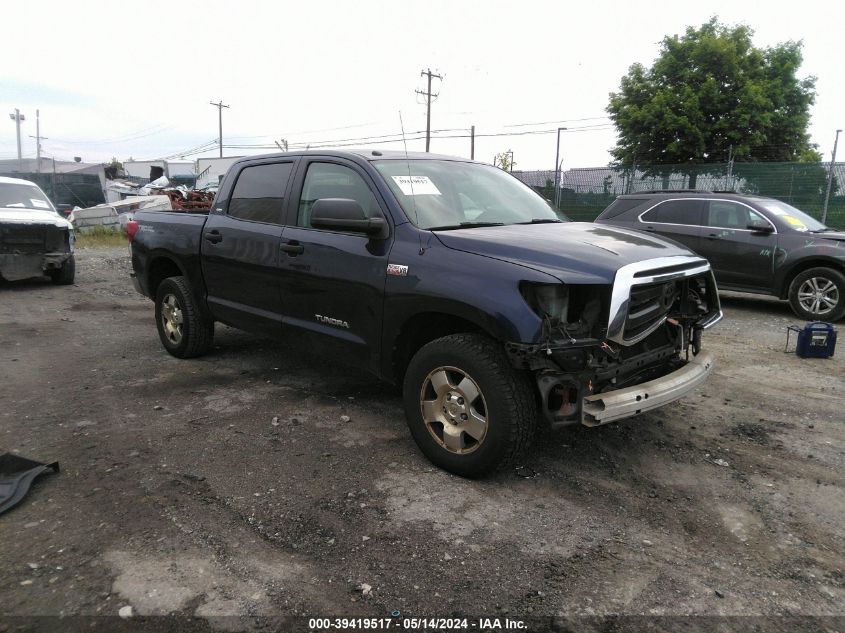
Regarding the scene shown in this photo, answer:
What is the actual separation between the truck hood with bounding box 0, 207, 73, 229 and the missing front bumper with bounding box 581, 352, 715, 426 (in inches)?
405

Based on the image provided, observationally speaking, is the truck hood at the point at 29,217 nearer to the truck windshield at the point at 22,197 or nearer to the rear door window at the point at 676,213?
the truck windshield at the point at 22,197

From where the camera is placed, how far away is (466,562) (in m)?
2.62

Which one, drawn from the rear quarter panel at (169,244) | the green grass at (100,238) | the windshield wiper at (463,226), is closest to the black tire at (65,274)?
the rear quarter panel at (169,244)

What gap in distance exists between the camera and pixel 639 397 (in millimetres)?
3102

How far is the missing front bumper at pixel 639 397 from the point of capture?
2967 mm

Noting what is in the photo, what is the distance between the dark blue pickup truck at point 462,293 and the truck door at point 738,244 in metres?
5.19

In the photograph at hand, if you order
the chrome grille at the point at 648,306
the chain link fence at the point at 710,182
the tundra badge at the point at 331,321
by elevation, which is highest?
the chain link fence at the point at 710,182

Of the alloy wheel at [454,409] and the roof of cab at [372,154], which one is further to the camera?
the roof of cab at [372,154]

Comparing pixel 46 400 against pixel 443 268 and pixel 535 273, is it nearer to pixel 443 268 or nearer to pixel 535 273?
pixel 443 268

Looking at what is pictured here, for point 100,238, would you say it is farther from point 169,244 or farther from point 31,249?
point 169,244

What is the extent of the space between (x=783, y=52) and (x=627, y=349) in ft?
82.0

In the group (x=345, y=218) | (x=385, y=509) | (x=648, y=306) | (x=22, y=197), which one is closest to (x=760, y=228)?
(x=648, y=306)

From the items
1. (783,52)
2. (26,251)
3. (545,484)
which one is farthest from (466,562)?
(783,52)

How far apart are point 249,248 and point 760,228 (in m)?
7.11
